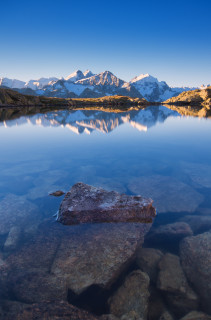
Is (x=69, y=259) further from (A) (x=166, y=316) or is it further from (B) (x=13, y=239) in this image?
(A) (x=166, y=316)

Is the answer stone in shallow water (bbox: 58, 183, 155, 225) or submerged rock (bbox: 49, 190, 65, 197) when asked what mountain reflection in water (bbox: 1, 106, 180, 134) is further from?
stone in shallow water (bbox: 58, 183, 155, 225)

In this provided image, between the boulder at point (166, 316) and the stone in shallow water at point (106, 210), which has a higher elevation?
the stone in shallow water at point (106, 210)

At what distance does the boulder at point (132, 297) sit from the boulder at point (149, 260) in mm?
366

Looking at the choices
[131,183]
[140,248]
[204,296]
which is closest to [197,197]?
[131,183]

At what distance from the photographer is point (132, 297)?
5297 millimetres

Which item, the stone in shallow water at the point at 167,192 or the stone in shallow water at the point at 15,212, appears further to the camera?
the stone in shallow water at the point at 167,192

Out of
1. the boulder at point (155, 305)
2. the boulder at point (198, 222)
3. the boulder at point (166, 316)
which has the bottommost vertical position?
the boulder at point (155, 305)

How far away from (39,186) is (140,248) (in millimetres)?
8213

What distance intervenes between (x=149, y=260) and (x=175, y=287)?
1.17 meters

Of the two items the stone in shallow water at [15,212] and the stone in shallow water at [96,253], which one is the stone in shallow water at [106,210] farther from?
the stone in shallow water at [15,212]

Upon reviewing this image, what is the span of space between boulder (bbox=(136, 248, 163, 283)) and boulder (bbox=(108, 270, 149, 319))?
37 centimetres

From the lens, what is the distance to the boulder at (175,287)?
5.25 metres

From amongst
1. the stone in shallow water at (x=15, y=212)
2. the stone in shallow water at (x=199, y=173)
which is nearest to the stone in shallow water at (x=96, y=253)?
the stone in shallow water at (x=15, y=212)

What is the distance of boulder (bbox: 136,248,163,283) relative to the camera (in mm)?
6293
